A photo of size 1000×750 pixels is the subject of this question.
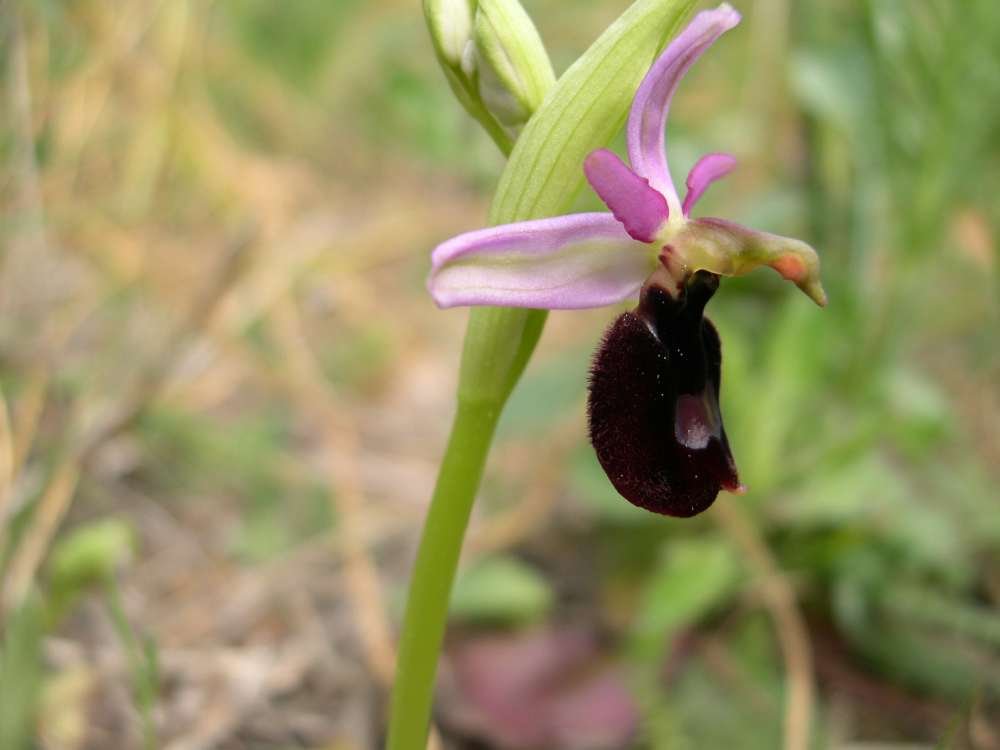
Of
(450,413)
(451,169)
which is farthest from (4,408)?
(451,169)

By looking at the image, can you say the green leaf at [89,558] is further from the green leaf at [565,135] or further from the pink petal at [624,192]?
the pink petal at [624,192]

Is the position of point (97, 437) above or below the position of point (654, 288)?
below

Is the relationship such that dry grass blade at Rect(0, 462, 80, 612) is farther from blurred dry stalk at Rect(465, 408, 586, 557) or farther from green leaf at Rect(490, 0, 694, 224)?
green leaf at Rect(490, 0, 694, 224)

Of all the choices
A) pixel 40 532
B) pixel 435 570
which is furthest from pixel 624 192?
pixel 40 532

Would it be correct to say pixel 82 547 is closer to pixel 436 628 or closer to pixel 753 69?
pixel 436 628

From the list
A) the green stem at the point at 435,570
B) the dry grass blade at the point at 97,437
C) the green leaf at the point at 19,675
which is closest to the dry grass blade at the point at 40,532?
the dry grass blade at the point at 97,437

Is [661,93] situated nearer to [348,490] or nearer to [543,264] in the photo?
[543,264]

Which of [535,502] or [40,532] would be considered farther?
[535,502]

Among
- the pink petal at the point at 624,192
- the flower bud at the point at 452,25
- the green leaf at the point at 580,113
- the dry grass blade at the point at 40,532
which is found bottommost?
the dry grass blade at the point at 40,532
